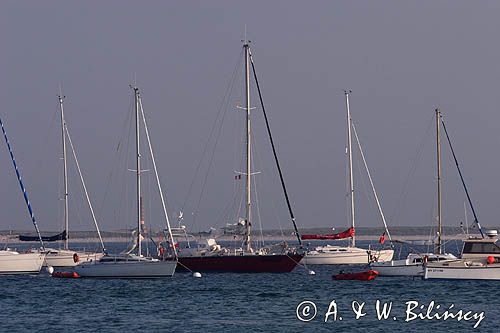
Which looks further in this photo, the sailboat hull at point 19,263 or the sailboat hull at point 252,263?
the sailboat hull at point 19,263

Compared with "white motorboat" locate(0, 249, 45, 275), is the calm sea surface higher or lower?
lower

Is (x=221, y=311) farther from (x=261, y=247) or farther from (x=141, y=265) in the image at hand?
(x=261, y=247)

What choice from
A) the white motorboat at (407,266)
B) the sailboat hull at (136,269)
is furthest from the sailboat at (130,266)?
the white motorboat at (407,266)

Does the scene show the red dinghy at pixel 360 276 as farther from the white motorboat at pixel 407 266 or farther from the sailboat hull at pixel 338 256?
the sailboat hull at pixel 338 256

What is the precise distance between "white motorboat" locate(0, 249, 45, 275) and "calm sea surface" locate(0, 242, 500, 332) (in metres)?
1.67

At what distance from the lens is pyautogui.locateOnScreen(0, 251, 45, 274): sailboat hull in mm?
83688

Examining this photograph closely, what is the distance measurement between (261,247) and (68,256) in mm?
18408

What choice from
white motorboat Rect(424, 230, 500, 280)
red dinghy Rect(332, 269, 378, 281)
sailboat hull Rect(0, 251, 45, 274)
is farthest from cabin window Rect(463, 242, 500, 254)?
sailboat hull Rect(0, 251, 45, 274)

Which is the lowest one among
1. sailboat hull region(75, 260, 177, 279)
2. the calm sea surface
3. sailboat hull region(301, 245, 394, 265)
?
the calm sea surface

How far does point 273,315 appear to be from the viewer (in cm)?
5375

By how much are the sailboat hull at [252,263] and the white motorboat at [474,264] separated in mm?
13515

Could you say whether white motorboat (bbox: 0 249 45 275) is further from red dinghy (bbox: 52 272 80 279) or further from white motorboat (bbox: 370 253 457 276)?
white motorboat (bbox: 370 253 457 276)

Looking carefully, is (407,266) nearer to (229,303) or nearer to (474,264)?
(474,264)

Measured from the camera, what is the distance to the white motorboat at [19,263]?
275 ft
